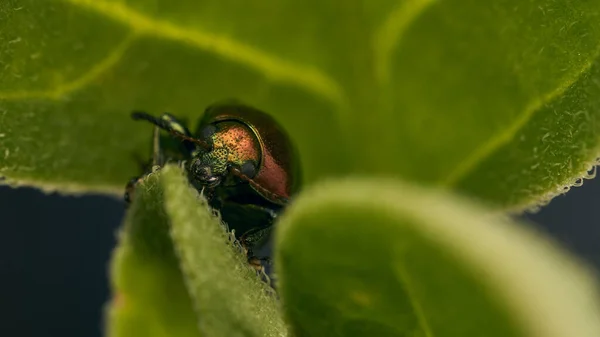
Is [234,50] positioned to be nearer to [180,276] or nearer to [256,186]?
[256,186]

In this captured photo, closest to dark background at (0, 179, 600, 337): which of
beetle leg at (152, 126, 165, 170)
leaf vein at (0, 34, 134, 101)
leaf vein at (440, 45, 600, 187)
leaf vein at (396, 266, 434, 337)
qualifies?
beetle leg at (152, 126, 165, 170)

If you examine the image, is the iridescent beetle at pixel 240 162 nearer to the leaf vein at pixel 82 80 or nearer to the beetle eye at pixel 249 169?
the beetle eye at pixel 249 169

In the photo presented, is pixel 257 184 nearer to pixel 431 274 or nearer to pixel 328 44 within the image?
pixel 328 44

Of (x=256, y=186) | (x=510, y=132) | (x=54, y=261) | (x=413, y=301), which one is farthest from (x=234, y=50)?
(x=54, y=261)

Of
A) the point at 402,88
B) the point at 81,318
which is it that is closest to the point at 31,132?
the point at 402,88

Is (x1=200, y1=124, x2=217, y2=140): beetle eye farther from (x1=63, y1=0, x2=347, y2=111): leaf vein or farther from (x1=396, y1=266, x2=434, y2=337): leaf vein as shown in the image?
(x1=396, y1=266, x2=434, y2=337): leaf vein
